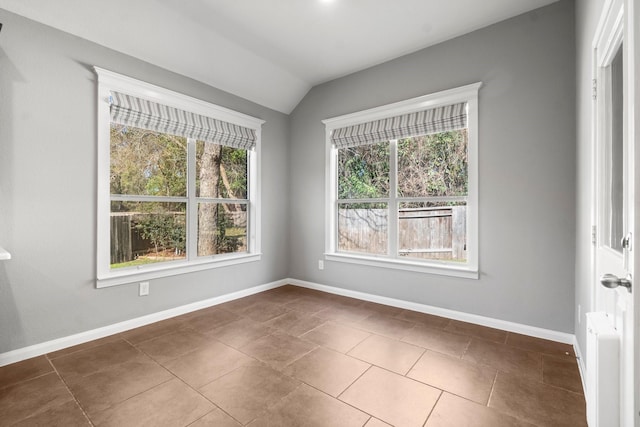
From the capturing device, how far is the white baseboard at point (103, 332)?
2.28m

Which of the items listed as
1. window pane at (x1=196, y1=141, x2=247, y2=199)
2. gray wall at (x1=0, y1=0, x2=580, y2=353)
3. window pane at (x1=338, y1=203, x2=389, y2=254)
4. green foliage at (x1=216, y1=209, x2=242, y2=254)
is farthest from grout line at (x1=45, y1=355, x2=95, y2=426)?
window pane at (x1=338, y1=203, x2=389, y2=254)

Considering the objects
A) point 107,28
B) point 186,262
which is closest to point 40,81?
point 107,28

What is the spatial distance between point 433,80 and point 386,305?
105 inches

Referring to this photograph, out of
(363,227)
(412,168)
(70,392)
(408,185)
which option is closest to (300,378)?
(70,392)

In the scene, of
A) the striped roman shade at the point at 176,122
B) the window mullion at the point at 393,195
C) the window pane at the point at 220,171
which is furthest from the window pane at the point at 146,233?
the window mullion at the point at 393,195

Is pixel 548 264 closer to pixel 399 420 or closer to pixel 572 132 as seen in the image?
pixel 572 132

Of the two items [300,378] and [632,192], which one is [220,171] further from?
[632,192]

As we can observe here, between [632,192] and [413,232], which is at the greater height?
[632,192]

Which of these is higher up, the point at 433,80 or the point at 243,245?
the point at 433,80

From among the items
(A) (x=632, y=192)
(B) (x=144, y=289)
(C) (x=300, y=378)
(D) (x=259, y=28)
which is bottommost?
(C) (x=300, y=378)

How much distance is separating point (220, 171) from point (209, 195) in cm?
36

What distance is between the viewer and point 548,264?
266 centimetres

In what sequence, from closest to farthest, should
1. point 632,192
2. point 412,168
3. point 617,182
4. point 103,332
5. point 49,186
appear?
point 632,192
point 617,182
point 49,186
point 103,332
point 412,168

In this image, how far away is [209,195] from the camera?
373cm
